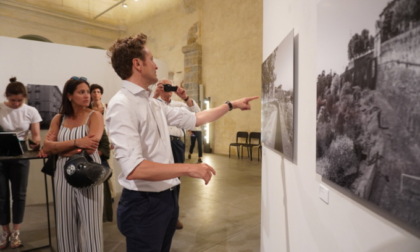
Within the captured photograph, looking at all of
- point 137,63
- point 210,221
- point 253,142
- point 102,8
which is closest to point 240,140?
point 253,142

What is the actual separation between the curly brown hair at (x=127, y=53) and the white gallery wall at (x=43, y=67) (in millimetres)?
3940

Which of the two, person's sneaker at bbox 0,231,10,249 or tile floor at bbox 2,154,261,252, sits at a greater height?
person's sneaker at bbox 0,231,10,249

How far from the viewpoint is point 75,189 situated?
2312mm

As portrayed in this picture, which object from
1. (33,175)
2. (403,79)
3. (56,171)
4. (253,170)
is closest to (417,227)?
(403,79)

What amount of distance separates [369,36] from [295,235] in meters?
1.37

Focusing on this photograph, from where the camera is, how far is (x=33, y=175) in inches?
193

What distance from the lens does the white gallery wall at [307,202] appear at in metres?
1.04

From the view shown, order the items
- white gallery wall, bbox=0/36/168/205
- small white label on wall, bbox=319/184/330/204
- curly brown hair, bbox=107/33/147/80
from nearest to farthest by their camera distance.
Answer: small white label on wall, bbox=319/184/330/204, curly brown hair, bbox=107/33/147/80, white gallery wall, bbox=0/36/168/205

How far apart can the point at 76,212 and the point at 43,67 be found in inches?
167

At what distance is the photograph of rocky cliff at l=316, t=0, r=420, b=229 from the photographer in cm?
82

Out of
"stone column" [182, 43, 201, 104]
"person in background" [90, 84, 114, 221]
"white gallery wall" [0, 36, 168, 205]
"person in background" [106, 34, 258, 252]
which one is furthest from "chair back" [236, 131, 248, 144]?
"person in background" [106, 34, 258, 252]

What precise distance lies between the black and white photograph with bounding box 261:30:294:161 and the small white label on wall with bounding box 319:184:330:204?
1.45ft

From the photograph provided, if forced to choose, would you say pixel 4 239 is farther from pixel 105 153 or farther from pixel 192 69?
pixel 192 69

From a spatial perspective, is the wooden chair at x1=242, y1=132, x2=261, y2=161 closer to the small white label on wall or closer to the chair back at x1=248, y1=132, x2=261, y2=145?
the chair back at x1=248, y1=132, x2=261, y2=145
